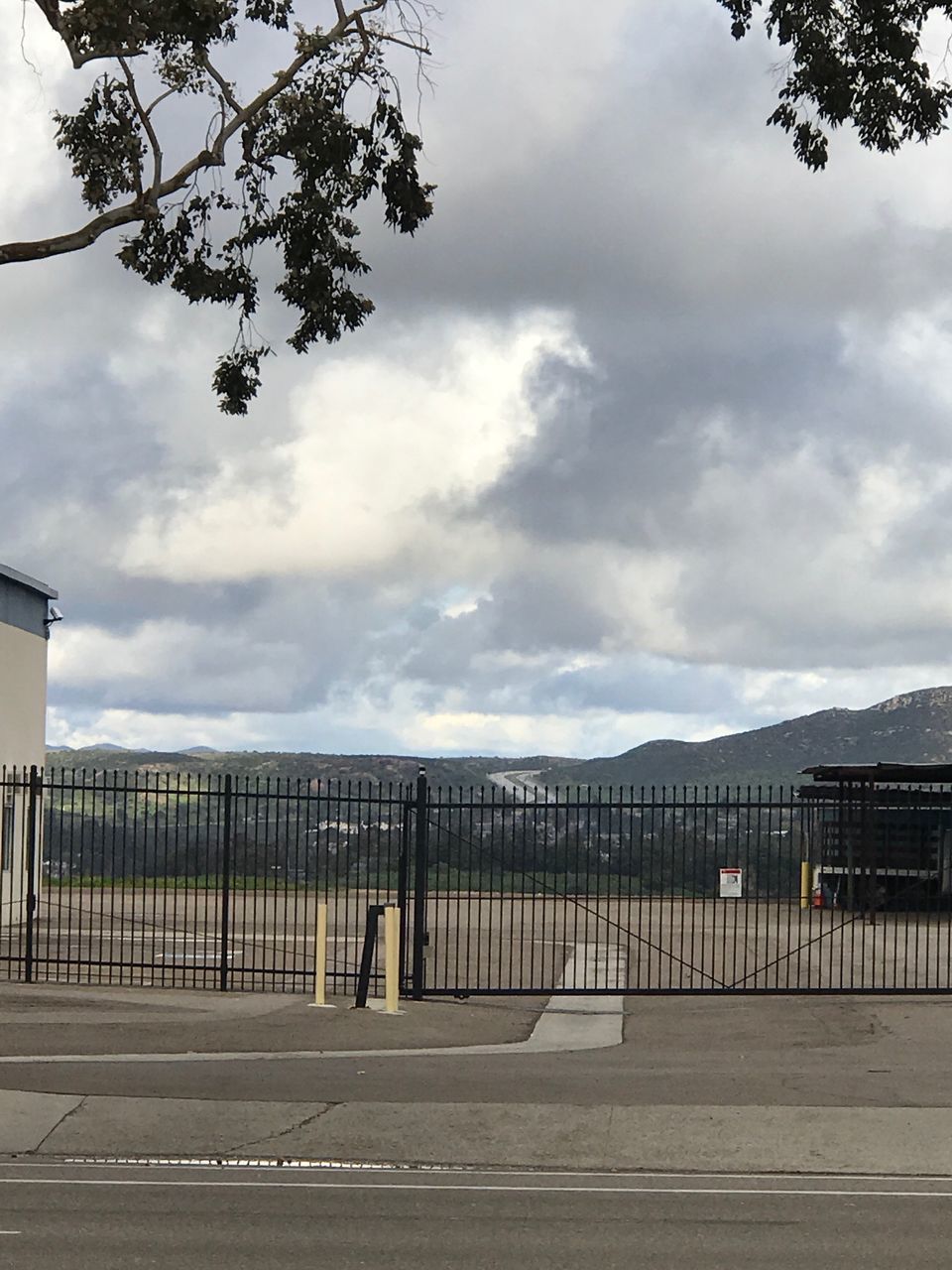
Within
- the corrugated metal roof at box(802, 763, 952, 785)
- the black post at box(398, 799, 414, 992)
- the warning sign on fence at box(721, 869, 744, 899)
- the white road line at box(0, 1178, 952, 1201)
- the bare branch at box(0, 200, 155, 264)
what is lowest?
the white road line at box(0, 1178, 952, 1201)

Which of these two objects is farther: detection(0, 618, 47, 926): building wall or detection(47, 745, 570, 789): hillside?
detection(47, 745, 570, 789): hillside

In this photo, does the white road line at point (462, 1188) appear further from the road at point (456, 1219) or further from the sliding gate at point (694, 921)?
the sliding gate at point (694, 921)

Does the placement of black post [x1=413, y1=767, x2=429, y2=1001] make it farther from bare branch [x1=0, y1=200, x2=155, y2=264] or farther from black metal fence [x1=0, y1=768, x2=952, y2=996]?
bare branch [x1=0, y1=200, x2=155, y2=264]

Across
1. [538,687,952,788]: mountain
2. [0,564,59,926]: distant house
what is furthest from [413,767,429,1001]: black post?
[538,687,952,788]: mountain

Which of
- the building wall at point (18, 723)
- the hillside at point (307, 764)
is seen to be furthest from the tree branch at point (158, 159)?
the hillside at point (307, 764)

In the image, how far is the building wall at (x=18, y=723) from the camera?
2859cm

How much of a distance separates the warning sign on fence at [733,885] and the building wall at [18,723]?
11.7 m

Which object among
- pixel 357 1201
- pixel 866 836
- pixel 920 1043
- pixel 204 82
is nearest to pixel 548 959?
pixel 866 836

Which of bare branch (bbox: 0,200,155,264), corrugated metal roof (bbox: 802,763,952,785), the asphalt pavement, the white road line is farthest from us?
corrugated metal roof (bbox: 802,763,952,785)

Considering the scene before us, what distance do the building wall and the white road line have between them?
17.8 m

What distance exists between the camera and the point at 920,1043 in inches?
646

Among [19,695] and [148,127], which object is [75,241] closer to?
[148,127]

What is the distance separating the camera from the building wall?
93.8 feet

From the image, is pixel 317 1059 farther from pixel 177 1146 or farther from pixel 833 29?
pixel 833 29
